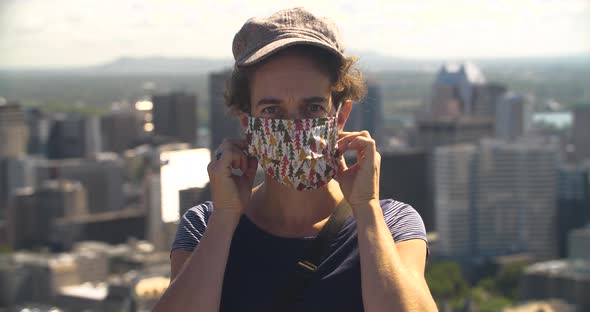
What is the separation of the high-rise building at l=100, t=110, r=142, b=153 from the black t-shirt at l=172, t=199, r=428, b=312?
6048cm

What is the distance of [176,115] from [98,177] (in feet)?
13.2

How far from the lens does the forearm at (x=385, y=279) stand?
1819mm

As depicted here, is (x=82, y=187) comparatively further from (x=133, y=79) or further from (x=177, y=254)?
(x=177, y=254)

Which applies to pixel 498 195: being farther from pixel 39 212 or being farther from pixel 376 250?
pixel 376 250

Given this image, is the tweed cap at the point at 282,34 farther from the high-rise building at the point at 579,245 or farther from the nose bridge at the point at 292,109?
the high-rise building at the point at 579,245

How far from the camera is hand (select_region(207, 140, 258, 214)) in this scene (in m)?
1.97

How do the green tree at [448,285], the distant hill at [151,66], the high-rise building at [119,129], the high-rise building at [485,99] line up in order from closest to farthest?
the green tree at [448,285], the distant hill at [151,66], the high-rise building at [485,99], the high-rise building at [119,129]

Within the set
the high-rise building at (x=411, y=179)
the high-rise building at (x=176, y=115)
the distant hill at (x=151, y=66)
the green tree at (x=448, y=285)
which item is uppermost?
the distant hill at (x=151, y=66)

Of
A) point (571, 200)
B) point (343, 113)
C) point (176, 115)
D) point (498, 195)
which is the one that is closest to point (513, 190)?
point (498, 195)

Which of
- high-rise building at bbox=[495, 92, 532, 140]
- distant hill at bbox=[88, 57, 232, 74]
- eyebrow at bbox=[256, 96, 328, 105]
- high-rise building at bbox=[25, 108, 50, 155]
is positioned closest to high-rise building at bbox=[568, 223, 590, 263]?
distant hill at bbox=[88, 57, 232, 74]

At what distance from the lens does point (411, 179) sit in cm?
4584

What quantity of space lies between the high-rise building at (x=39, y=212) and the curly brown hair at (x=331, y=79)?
4353 centimetres

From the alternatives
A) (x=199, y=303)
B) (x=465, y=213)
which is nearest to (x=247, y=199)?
(x=199, y=303)

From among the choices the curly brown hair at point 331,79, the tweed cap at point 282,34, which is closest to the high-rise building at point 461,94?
the curly brown hair at point 331,79
